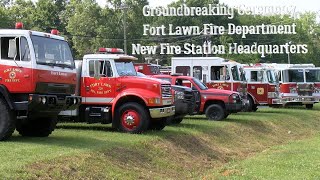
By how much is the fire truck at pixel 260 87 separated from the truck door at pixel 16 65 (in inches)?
733

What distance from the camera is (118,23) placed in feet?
224

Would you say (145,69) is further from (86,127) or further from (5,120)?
(5,120)

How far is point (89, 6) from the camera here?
63844 millimetres

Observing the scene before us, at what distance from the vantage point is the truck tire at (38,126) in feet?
48.0

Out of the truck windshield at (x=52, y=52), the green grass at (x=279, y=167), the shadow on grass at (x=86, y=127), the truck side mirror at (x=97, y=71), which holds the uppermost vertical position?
the truck windshield at (x=52, y=52)

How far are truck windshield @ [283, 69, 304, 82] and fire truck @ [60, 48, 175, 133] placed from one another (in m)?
18.2

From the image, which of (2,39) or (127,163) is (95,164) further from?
(2,39)

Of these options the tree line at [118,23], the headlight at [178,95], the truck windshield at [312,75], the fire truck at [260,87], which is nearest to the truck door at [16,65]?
the headlight at [178,95]

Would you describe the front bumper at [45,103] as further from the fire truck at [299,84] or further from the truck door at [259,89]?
the fire truck at [299,84]

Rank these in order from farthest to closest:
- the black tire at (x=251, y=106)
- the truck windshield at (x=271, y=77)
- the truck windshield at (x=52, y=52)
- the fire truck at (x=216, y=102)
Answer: the truck windshield at (x=271, y=77) < the black tire at (x=251, y=106) < the fire truck at (x=216, y=102) < the truck windshield at (x=52, y=52)

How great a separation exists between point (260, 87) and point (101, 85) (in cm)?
1480

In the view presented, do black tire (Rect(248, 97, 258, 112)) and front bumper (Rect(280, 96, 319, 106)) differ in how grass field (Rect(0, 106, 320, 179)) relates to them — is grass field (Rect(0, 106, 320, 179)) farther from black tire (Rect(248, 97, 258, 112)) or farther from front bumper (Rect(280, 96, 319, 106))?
front bumper (Rect(280, 96, 319, 106))

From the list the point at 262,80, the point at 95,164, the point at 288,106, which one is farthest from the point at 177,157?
the point at 288,106

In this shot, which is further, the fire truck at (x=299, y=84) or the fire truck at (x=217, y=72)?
the fire truck at (x=299, y=84)
